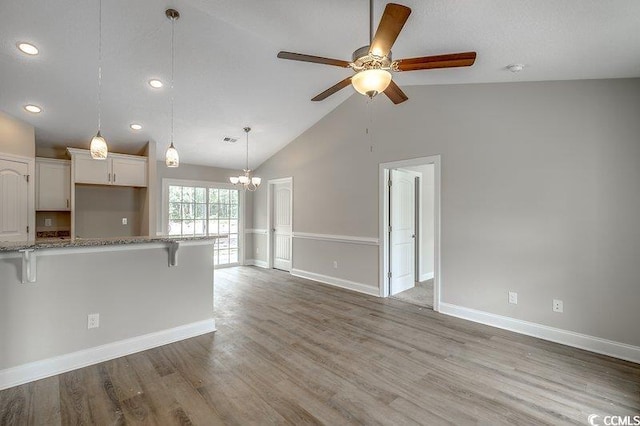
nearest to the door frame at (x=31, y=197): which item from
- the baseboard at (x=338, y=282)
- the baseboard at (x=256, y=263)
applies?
the baseboard at (x=256, y=263)

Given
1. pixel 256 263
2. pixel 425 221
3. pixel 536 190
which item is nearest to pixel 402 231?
pixel 425 221

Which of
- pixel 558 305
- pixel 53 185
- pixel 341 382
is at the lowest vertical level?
pixel 341 382

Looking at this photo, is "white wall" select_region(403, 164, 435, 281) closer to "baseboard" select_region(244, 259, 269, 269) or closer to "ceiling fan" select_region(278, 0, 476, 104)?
"ceiling fan" select_region(278, 0, 476, 104)

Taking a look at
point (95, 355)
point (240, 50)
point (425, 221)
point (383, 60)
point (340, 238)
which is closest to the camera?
point (383, 60)

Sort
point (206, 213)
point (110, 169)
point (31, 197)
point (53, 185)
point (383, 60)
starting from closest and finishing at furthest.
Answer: point (383, 60)
point (31, 197)
point (53, 185)
point (110, 169)
point (206, 213)

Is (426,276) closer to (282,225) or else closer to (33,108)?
(282,225)

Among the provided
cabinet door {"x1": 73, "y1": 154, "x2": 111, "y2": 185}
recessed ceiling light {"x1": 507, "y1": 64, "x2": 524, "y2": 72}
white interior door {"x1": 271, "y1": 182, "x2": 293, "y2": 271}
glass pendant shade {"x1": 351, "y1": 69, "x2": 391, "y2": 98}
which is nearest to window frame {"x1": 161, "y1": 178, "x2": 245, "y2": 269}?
white interior door {"x1": 271, "y1": 182, "x2": 293, "y2": 271}

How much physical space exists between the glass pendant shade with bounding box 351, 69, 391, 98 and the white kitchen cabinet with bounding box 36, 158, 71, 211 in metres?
5.39

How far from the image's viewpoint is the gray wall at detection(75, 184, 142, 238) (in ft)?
17.4

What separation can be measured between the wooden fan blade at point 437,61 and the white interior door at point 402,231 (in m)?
2.71

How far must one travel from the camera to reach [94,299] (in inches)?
107

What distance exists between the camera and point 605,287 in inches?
113

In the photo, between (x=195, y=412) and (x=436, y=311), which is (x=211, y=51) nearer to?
(x=195, y=412)

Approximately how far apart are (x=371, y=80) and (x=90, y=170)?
527 centimetres
